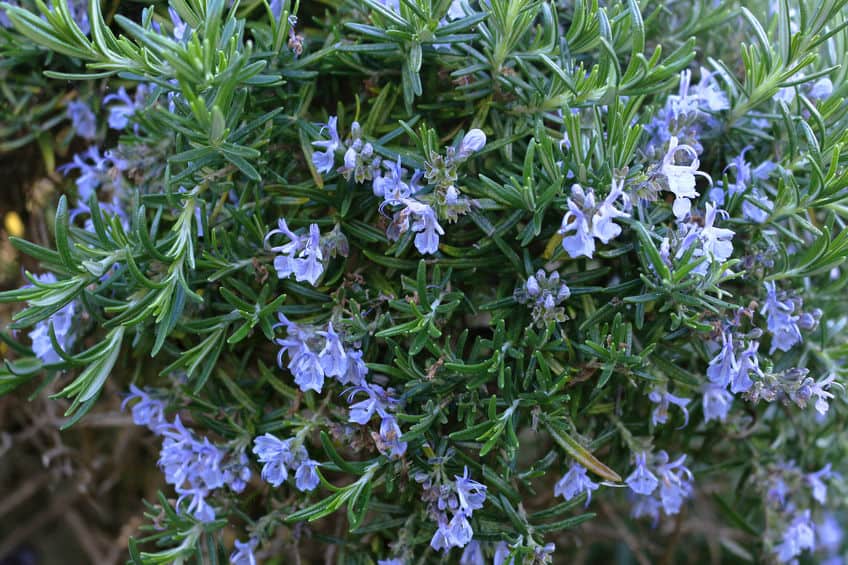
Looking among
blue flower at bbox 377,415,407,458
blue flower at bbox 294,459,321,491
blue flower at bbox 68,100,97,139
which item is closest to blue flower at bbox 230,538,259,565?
blue flower at bbox 294,459,321,491

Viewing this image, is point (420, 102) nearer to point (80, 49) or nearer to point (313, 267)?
point (313, 267)

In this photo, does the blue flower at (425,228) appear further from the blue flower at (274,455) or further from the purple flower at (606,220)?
the blue flower at (274,455)

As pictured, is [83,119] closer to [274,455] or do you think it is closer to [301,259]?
[301,259]

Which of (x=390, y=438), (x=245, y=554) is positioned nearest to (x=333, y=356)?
(x=390, y=438)

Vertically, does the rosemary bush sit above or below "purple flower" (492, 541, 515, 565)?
above

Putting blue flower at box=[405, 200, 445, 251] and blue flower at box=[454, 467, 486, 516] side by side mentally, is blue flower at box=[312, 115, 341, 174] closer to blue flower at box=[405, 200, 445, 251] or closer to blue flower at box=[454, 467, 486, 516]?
blue flower at box=[405, 200, 445, 251]

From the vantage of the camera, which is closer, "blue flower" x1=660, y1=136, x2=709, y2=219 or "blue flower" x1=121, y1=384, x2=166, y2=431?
"blue flower" x1=660, y1=136, x2=709, y2=219

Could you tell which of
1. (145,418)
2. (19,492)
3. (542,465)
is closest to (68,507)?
(19,492)
